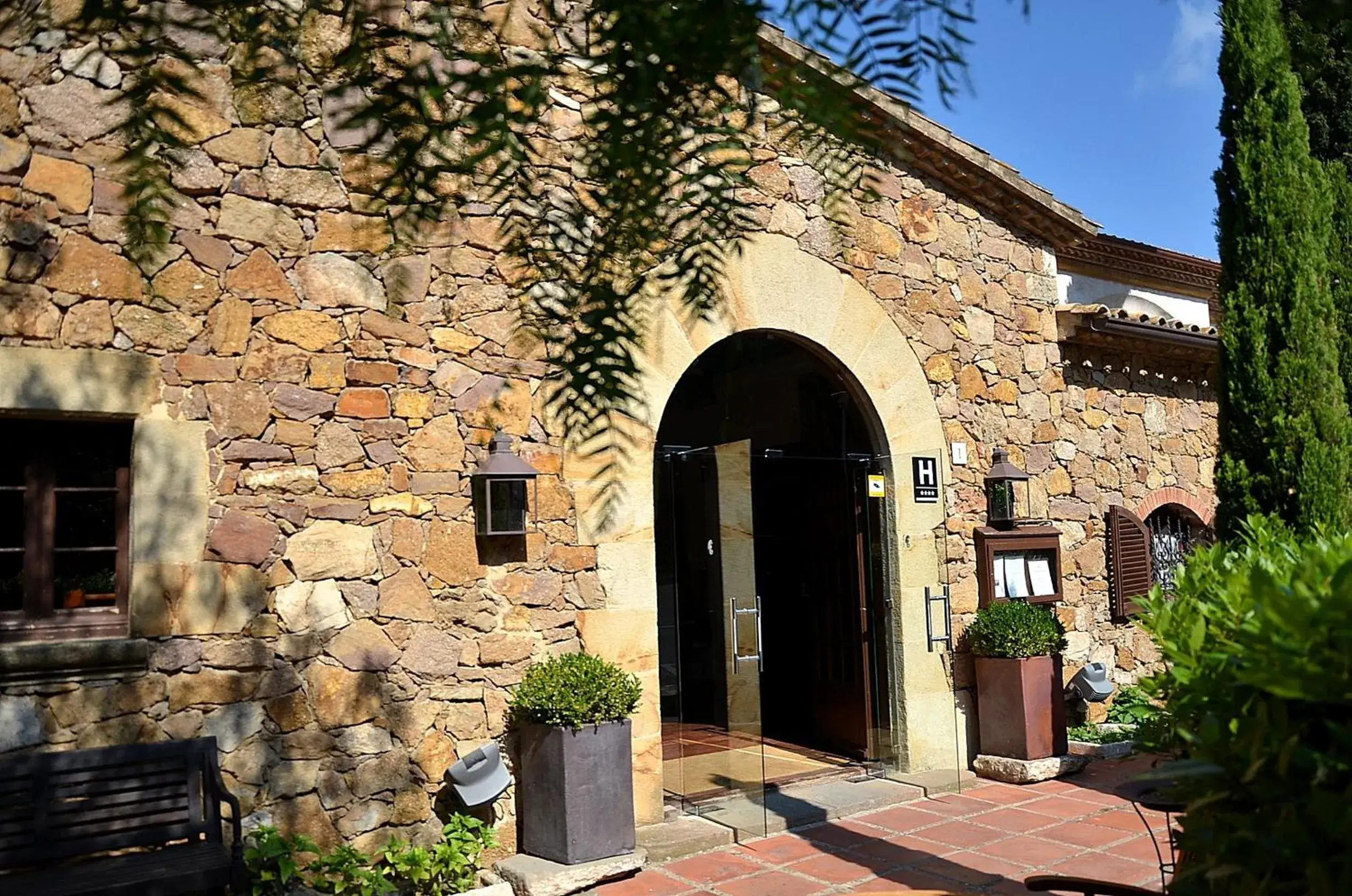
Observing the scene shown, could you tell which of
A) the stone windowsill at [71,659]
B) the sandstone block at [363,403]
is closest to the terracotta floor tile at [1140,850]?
the sandstone block at [363,403]

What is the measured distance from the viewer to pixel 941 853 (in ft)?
18.9

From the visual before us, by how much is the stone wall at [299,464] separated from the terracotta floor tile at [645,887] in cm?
63

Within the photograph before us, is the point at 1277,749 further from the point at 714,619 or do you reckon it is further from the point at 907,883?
the point at 714,619

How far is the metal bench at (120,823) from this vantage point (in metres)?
4.11

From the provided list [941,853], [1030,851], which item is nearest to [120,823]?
[941,853]

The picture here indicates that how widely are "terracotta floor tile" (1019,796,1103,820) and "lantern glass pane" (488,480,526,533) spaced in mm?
3644

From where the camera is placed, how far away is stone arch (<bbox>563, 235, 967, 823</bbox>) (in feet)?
19.8

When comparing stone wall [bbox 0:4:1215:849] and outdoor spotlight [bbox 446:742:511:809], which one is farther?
outdoor spotlight [bbox 446:742:511:809]

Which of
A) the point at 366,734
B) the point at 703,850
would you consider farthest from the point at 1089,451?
the point at 366,734

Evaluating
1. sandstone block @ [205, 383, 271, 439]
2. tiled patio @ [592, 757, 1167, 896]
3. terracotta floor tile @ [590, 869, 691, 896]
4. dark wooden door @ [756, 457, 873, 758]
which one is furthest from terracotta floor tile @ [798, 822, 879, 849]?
sandstone block @ [205, 383, 271, 439]

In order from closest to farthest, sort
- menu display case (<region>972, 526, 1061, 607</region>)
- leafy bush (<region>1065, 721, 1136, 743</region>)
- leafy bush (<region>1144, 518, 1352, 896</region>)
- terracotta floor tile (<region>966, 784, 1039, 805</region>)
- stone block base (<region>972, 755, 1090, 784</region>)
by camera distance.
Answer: leafy bush (<region>1144, 518, 1352, 896</region>) → terracotta floor tile (<region>966, 784, 1039, 805</region>) → stone block base (<region>972, 755, 1090, 784</region>) → menu display case (<region>972, 526, 1061, 607</region>) → leafy bush (<region>1065, 721, 1136, 743</region>)

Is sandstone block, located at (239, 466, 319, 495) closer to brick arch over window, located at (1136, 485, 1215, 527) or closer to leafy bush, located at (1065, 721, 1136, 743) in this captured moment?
leafy bush, located at (1065, 721, 1136, 743)

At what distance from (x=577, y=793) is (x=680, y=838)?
3.18 feet

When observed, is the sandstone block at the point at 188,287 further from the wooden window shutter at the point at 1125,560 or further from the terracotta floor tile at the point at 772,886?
the wooden window shutter at the point at 1125,560
